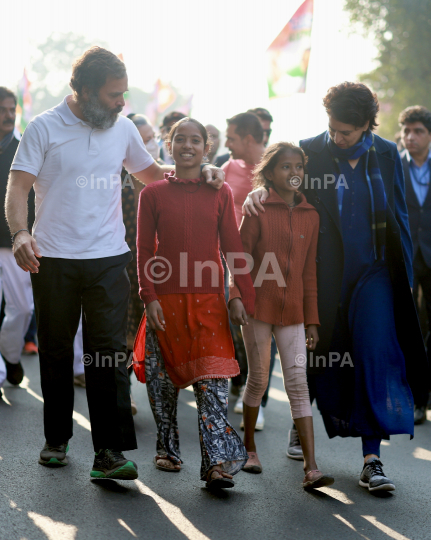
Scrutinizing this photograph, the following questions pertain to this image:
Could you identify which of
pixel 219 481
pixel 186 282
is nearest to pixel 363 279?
pixel 186 282

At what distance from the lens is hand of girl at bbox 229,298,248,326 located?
4219 mm

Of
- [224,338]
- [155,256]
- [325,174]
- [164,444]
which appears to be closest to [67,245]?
[155,256]

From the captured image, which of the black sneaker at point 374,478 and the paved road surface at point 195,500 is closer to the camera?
the paved road surface at point 195,500

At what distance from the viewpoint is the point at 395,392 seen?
4.46 meters

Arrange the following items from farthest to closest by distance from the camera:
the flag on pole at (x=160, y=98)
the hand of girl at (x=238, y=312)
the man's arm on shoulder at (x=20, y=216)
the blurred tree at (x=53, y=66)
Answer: the blurred tree at (x=53, y=66) → the flag on pole at (x=160, y=98) → the hand of girl at (x=238, y=312) → the man's arm on shoulder at (x=20, y=216)

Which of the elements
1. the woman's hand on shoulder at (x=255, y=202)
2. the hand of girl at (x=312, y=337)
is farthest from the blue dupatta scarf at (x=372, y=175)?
the hand of girl at (x=312, y=337)

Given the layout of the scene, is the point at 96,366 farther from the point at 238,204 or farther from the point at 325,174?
the point at 238,204

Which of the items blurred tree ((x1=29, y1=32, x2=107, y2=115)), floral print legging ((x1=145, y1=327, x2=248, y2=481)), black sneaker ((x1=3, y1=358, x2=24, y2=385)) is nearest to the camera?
floral print legging ((x1=145, y1=327, x2=248, y2=481))

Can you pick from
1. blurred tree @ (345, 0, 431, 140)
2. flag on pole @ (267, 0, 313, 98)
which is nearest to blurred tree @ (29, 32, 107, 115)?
blurred tree @ (345, 0, 431, 140)

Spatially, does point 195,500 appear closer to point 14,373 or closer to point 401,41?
point 14,373

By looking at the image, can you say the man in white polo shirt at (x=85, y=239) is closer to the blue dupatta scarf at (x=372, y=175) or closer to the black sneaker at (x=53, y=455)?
the black sneaker at (x=53, y=455)

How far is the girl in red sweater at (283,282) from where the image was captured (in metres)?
4.40

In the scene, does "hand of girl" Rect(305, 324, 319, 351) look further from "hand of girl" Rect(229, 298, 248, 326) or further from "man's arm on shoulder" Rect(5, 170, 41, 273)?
"man's arm on shoulder" Rect(5, 170, 41, 273)

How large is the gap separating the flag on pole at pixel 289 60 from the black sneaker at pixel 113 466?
5609 millimetres
